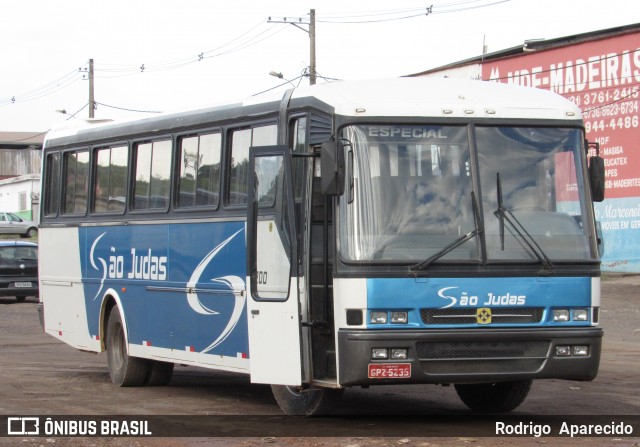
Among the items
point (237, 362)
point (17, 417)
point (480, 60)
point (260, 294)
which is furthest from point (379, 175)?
point (480, 60)

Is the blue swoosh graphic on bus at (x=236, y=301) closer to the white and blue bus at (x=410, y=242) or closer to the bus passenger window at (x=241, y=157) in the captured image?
the white and blue bus at (x=410, y=242)

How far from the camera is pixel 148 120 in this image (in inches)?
593

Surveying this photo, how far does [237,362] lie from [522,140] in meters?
3.61

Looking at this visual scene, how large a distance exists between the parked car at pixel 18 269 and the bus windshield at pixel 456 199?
22.4 meters

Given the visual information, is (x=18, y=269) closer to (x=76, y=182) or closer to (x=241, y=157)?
(x=76, y=182)

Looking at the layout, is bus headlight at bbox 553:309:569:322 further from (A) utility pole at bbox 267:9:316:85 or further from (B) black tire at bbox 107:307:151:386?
(A) utility pole at bbox 267:9:316:85

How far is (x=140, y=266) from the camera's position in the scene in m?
15.0

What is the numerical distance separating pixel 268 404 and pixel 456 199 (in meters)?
3.87

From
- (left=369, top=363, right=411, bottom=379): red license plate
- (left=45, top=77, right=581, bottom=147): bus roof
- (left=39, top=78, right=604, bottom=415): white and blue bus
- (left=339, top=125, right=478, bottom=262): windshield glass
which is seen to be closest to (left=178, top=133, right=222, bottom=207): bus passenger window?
(left=39, top=78, right=604, bottom=415): white and blue bus

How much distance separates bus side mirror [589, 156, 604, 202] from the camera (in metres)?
11.5

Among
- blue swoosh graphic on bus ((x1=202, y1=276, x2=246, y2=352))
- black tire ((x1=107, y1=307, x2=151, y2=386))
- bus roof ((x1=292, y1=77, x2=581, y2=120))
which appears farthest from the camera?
black tire ((x1=107, y1=307, x2=151, y2=386))

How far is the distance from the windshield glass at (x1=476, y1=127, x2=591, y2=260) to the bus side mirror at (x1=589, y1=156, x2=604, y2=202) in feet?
0.48

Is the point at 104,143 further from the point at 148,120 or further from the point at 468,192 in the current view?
the point at 468,192

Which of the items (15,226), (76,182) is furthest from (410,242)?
(15,226)
